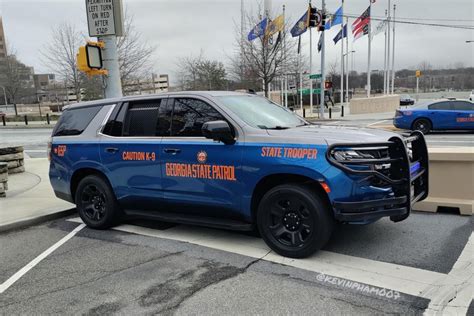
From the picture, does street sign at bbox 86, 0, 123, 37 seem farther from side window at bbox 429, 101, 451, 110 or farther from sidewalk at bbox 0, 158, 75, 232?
side window at bbox 429, 101, 451, 110

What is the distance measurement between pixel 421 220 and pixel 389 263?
1.73 metres

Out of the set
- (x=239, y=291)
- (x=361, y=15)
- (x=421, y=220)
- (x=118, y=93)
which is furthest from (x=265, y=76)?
(x=239, y=291)

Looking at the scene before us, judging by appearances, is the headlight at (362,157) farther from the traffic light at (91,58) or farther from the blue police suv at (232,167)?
the traffic light at (91,58)

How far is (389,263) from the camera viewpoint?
13.9ft

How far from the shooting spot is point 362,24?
3206 cm

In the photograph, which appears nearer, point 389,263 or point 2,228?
point 389,263

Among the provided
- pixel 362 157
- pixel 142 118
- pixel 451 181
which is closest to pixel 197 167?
pixel 142 118

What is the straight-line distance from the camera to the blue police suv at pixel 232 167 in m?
4.10

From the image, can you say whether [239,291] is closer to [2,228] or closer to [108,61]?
[2,228]

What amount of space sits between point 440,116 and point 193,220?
14693 mm

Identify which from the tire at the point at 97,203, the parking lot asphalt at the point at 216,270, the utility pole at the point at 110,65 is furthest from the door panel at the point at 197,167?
the utility pole at the point at 110,65

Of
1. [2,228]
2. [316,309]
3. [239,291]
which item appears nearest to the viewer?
[316,309]

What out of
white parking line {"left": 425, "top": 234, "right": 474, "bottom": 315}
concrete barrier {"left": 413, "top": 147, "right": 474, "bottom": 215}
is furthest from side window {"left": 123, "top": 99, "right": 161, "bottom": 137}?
concrete barrier {"left": 413, "top": 147, "right": 474, "bottom": 215}

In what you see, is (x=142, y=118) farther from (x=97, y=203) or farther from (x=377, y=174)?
(x=377, y=174)
